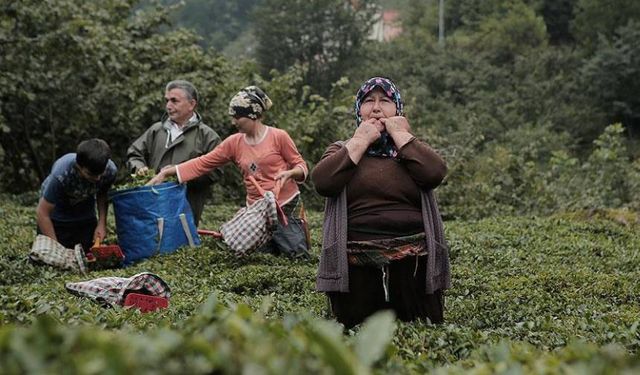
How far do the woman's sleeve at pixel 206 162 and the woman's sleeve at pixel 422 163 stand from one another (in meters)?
3.03

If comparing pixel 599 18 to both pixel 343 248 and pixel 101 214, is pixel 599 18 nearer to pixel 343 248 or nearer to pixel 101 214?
pixel 101 214

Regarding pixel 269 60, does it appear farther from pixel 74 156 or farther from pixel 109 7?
pixel 74 156

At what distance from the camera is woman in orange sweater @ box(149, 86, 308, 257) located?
709 cm

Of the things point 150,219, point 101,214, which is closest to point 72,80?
point 101,214

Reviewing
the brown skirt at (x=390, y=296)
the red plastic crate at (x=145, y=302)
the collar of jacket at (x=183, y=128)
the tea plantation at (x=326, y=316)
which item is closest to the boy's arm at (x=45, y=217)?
the tea plantation at (x=326, y=316)

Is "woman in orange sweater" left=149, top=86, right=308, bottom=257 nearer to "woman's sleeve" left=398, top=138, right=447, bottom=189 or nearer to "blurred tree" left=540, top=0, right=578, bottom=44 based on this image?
"woman's sleeve" left=398, top=138, right=447, bottom=189

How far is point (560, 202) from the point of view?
14.9 meters

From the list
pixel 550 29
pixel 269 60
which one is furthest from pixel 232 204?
pixel 550 29

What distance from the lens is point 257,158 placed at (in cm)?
717

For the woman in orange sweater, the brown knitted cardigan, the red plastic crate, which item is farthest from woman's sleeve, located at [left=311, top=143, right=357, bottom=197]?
the woman in orange sweater

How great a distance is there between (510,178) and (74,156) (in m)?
9.83

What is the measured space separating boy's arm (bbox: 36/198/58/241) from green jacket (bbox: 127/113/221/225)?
0.95 meters

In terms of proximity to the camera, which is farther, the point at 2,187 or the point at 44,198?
the point at 2,187

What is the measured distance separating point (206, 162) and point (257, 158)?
46 cm
